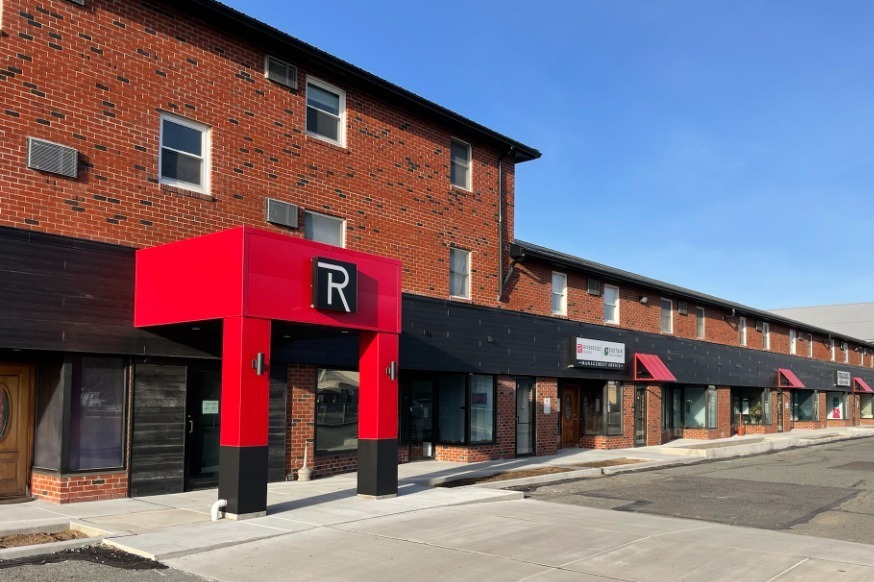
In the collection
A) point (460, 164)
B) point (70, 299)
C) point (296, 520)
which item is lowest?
point (296, 520)

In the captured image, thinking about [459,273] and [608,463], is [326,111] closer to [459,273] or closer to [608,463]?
[459,273]

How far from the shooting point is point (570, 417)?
26.0 metres

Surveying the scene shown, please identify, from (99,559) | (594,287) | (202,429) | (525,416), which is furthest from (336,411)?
(594,287)

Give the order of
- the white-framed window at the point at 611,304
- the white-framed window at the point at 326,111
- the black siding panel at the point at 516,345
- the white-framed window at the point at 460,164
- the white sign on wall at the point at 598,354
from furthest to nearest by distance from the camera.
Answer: the white-framed window at the point at 611,304 → the white sign on wall at the point at 598,354 → the white-framed window at the point at 460,164 → the black siding panel at the point at 516,345 → the white-framed window at the point at 326,111

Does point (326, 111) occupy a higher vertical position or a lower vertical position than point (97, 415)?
higher

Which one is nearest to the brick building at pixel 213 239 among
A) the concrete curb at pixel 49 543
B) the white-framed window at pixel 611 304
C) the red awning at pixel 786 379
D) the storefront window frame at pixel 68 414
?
the storefront window frame at pixel 68 414

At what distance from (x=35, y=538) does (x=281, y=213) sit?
7.62 meters

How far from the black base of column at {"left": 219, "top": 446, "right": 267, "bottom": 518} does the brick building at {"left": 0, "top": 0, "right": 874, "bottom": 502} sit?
0.89 ft

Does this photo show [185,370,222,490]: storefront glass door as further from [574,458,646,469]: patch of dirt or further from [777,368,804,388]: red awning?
[777,368,804,388]: red awning

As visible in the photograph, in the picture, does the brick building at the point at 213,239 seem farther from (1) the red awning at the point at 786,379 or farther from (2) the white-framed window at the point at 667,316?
(1) the red awning at the point at 786,379

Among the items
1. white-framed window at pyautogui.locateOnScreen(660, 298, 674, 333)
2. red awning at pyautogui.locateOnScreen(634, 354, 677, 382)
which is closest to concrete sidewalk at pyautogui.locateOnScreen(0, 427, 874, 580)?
red awning at pyautogui.locateOnScreen(634, 354, 677, 382)

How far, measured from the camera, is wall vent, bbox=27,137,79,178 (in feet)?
39.0

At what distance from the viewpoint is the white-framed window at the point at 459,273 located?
20.1 m

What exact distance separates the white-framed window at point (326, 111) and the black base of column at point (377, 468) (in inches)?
268
